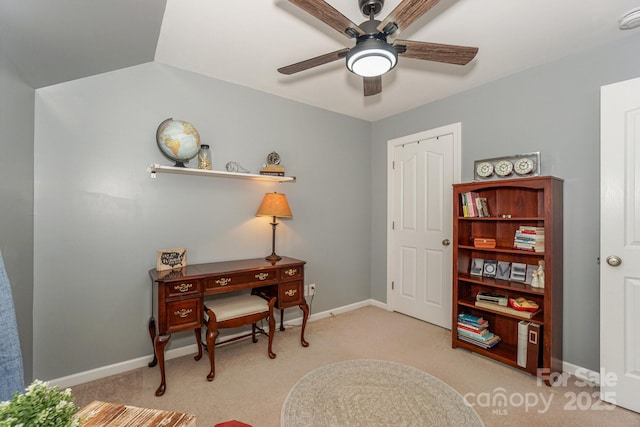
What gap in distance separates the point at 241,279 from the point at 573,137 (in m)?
2.91

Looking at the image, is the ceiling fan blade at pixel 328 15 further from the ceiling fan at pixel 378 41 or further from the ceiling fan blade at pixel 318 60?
the ceiling fan blade at pixel 318 60

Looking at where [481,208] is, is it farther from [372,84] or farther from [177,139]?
[177,139]

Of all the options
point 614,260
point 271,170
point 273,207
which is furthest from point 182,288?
point 614,260

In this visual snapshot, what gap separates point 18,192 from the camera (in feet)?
5.75

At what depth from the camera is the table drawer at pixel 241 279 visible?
2188 mm

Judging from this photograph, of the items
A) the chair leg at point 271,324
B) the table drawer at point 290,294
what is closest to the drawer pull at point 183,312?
the chair leg at point 271,324

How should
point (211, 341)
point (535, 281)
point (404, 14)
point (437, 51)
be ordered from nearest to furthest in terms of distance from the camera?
1. point (404, 14)
2. point (437, 51)
3. point (211, 341)
4. point (535, 281)

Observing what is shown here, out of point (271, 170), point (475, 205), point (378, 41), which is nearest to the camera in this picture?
point (378, 41)

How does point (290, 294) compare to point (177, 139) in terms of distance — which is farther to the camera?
point (290, 294)

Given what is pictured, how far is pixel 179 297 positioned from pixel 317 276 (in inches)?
65.4

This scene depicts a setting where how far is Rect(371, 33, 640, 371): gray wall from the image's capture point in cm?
214

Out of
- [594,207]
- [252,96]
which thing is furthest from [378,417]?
[252,96]

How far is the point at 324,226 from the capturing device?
343cm

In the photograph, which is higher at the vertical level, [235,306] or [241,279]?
[241,279]
